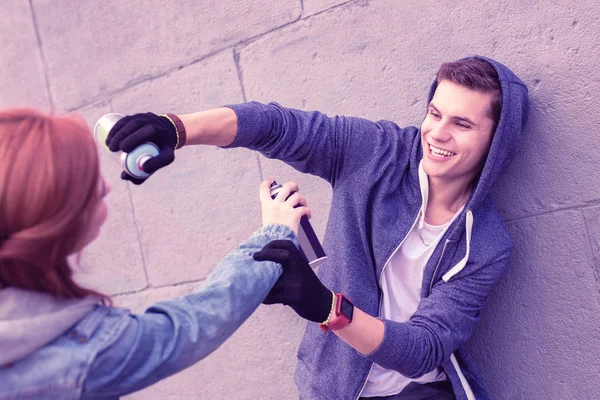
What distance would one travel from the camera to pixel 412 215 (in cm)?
212

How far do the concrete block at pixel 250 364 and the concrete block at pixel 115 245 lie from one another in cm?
14

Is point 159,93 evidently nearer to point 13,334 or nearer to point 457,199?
point 457,199

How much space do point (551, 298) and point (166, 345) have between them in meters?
1.55

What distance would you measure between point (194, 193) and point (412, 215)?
1.25 m

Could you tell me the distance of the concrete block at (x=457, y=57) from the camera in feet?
7.11

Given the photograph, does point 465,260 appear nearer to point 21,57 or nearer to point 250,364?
point 250,364

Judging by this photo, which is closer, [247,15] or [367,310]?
[367,310]

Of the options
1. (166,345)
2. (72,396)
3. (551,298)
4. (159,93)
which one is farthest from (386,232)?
(159,93)

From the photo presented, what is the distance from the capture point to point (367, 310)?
6.88 feet

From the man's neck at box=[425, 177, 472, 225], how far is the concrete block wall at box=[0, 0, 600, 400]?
0.26 meters

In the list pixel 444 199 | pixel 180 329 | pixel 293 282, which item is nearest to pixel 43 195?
pixel 180 329

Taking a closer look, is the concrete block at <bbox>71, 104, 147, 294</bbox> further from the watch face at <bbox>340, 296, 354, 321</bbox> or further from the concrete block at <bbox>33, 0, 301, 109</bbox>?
the watch face at <bbox>340, 296, 354, 321</bbox>

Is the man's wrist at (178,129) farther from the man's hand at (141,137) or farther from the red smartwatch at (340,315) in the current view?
the red smartwatch at (340,315)

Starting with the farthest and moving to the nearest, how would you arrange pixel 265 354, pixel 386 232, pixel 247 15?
pixel 265 354 → pixel 247 15 → pixel 386 232
